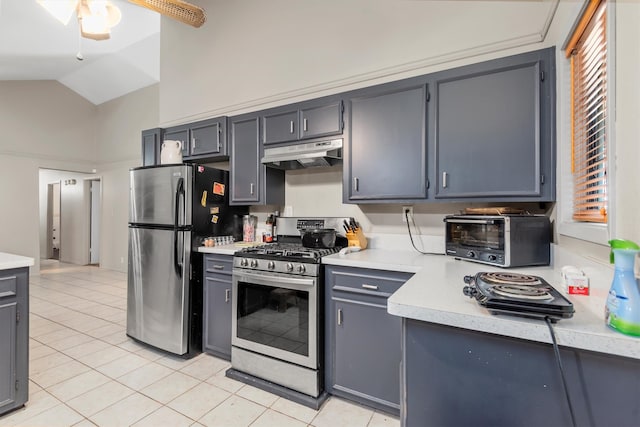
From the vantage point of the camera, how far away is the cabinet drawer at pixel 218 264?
2520 mm

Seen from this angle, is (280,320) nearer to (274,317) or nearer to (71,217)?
(274,317)

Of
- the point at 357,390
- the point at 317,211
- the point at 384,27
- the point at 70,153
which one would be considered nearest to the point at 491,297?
the point at 357,390

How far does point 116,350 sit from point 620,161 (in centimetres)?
367

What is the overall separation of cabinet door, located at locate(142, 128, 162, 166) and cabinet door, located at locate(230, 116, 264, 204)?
1099 mm

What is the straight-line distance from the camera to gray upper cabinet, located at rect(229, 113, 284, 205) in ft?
9.18

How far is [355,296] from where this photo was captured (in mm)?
1942

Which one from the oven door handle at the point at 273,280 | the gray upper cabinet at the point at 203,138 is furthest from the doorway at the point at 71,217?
the oven door handle at the point at 273,280

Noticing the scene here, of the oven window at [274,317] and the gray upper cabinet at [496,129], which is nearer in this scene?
the gray upper cabinet at [496,129]

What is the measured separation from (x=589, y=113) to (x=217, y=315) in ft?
9.17

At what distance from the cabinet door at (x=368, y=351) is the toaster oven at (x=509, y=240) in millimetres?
653

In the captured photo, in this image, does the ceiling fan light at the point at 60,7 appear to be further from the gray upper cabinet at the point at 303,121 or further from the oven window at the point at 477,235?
the oven window at the point at 477,235

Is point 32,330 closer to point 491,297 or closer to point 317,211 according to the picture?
point 317,211

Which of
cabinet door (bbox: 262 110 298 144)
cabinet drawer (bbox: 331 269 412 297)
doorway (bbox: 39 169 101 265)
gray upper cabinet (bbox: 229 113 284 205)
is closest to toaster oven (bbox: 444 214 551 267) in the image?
cabinet drawer (bbox: 331 269 412 297)

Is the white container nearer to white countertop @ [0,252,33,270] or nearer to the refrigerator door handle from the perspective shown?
the refrigerator door handle
